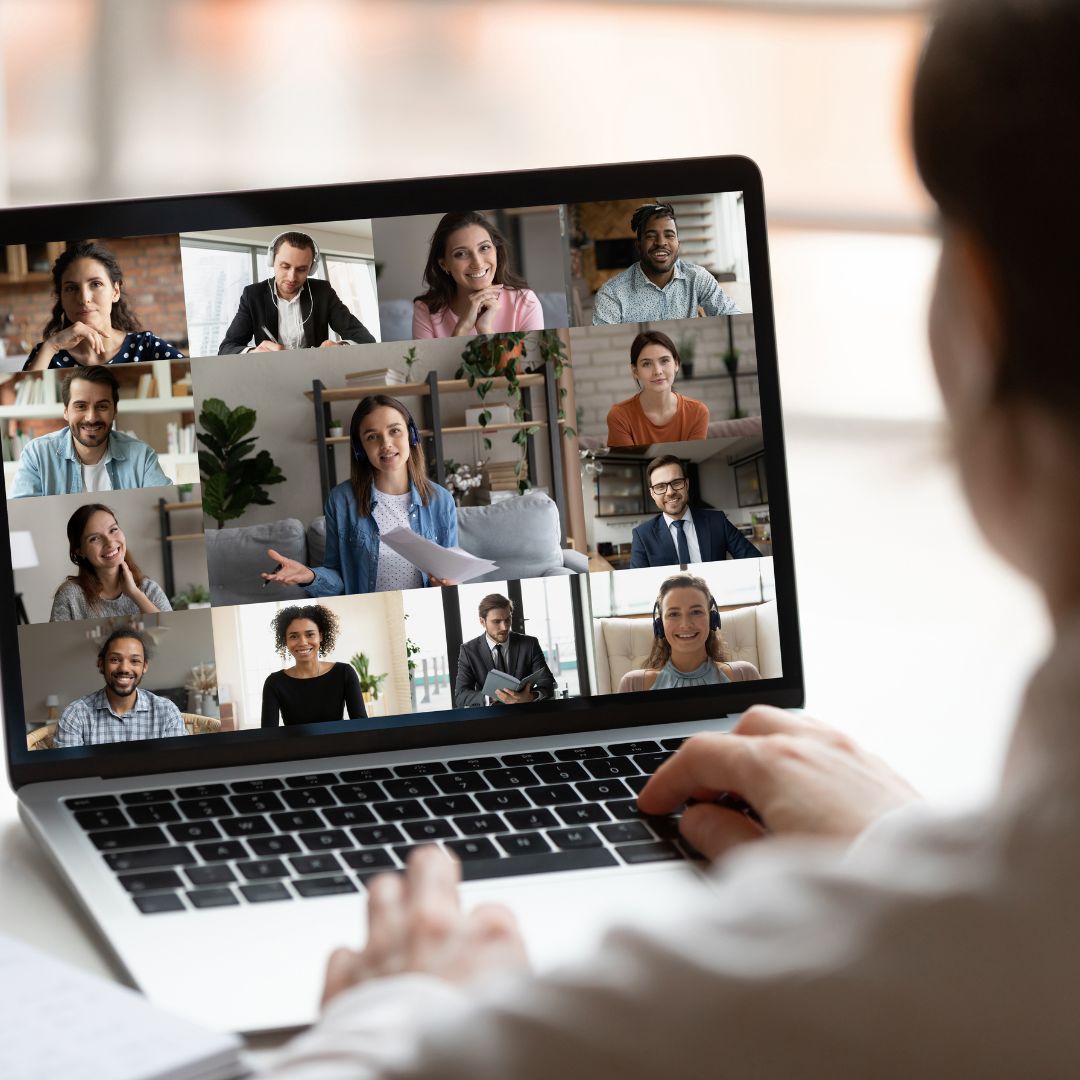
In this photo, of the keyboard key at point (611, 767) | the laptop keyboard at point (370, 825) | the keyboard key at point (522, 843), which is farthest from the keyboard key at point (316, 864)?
the keyboard key at point (611, 767)

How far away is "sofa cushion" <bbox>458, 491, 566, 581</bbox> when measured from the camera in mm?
961

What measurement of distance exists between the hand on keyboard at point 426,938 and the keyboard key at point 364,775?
32 centimetres

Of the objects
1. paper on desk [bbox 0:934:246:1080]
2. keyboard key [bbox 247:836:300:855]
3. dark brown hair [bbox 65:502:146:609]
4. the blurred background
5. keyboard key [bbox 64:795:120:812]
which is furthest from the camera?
the blurred background

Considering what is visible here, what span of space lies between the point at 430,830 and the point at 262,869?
0.11 meters

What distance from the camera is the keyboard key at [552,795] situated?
0.79 metres

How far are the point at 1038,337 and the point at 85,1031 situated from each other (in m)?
0.45

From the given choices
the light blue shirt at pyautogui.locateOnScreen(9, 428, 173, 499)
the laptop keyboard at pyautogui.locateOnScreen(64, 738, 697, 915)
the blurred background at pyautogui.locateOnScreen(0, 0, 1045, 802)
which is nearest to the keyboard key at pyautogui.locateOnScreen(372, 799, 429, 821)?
Answer: the laptop keyboard at pyautogui.locateOnScreen(64, 738, 697, 915)

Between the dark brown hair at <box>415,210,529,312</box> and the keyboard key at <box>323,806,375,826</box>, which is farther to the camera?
the dark brown hair at <box>415,210,529,312</box>

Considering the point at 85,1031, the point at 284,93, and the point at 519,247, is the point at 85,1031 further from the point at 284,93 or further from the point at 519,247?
the point at 284,93

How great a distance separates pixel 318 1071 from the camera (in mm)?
372

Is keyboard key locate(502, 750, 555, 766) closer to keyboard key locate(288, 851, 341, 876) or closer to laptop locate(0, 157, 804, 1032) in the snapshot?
laptop locate(0, 157, 804, 1032)

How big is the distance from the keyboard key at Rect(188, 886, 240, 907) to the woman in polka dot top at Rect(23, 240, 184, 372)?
454 mm

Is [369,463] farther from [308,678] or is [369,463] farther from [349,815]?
[349,815]

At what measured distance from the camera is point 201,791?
0.85 m
